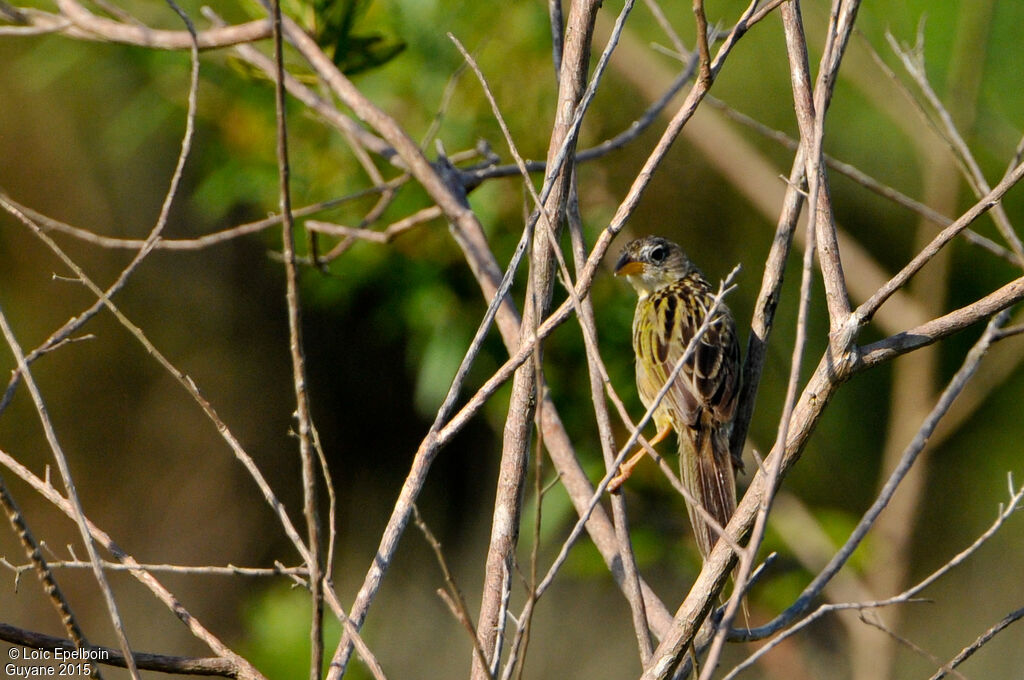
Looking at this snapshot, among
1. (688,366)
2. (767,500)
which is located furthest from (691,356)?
(767,500)

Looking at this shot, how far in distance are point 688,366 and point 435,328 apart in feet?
5.65

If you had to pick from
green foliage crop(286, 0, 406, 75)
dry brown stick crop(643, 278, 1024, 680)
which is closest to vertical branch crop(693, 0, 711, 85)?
dry brown stick crop(643, 278, 1024, 680)

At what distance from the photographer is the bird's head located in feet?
15.0

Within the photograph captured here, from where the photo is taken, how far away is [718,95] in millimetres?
6586

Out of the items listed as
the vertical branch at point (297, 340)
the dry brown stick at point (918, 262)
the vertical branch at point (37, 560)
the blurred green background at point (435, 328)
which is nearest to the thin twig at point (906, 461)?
the dry brown stick at point (918, 262)

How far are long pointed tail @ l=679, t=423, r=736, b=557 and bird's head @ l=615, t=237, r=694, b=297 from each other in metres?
1.03

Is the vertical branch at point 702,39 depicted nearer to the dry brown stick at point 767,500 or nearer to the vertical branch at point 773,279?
the vertical branch at point 773,279

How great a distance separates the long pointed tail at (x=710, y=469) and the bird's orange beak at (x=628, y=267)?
3.27 ft

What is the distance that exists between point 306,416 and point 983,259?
6.08 metres

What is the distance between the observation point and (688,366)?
13.0ft

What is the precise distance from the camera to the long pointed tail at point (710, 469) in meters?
3.49

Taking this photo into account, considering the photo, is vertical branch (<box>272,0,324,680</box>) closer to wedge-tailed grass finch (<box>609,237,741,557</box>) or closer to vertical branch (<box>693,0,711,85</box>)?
vertical branch (<box>693,0,711,85</box>)

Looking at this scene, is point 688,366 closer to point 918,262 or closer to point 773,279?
point 773,279

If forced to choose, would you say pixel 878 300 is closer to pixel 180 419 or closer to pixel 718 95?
pixel 718 95
